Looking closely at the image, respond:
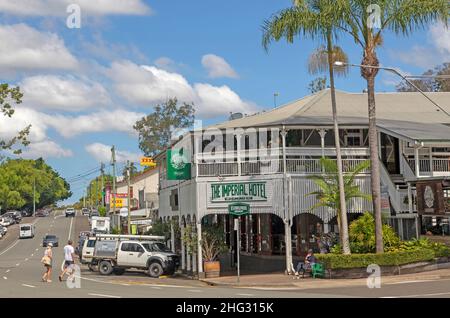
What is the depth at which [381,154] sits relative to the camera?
36.1 m

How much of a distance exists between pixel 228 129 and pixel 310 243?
7.43m

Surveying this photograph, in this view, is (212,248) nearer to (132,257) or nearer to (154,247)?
(154,247)

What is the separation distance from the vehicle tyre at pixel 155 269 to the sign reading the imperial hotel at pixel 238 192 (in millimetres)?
4216

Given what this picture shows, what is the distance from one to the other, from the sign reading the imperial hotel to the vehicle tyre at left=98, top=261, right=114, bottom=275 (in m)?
6.26

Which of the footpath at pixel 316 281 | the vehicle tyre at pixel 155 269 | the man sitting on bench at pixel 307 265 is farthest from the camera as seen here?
the vehicle tyre at pixel 155 269

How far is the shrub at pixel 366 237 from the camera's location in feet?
98.8

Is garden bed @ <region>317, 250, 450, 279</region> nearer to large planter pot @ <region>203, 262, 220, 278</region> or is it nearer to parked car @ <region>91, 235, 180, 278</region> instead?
large planter pot @ <region>203, 262, 220, 278</region>

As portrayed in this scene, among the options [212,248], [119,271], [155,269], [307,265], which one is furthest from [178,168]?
[307,265]

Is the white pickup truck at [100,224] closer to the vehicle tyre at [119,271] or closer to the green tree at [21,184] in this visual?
the vehicle tyre at [119,271]

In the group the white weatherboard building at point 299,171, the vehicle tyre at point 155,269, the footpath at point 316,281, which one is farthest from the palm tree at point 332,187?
the vehicle tyre at point 155,269

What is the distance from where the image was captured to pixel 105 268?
114 feet

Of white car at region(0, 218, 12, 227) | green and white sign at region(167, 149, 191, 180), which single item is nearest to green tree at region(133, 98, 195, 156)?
white car at region(0, 218, 12, 227)

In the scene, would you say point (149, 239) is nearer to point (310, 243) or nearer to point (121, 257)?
point (121, 257)
